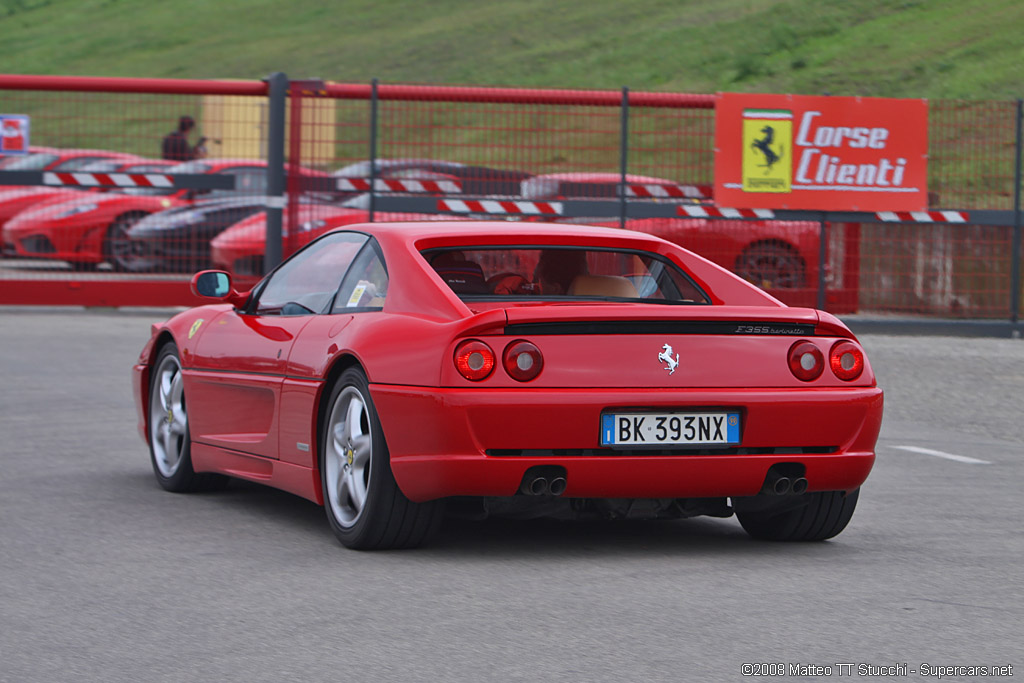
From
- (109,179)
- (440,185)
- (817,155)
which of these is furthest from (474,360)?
(109,179)

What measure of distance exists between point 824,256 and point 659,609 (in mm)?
11735

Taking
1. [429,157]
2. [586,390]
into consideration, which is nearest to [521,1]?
[429,157]

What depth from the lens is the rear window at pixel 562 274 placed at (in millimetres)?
6371

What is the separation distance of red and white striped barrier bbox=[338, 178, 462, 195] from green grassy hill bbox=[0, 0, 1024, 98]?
18.0 metres

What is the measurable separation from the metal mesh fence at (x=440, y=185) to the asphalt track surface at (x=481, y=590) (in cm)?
794

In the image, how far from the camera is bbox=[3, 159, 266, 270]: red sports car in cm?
1688

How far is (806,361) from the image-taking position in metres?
5.86

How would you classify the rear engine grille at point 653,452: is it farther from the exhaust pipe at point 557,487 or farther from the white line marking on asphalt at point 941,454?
the white line marking on asphalt at point 941,454

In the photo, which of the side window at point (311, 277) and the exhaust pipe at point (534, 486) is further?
the side window at point (311, 277)

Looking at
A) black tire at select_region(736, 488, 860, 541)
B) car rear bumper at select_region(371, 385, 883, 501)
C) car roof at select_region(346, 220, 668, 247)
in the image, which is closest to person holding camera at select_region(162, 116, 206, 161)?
car roof at select_region(346, 220, 668, 247)

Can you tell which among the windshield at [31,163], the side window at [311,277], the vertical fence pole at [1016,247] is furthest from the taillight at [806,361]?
the windshield at [31,163]

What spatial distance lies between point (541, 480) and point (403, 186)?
1088 centimetres

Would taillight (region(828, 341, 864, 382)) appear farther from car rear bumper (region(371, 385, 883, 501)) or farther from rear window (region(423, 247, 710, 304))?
rear window (region(423, 247, 710, 304))

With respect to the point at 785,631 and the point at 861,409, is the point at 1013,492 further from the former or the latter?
the point at 785,631
